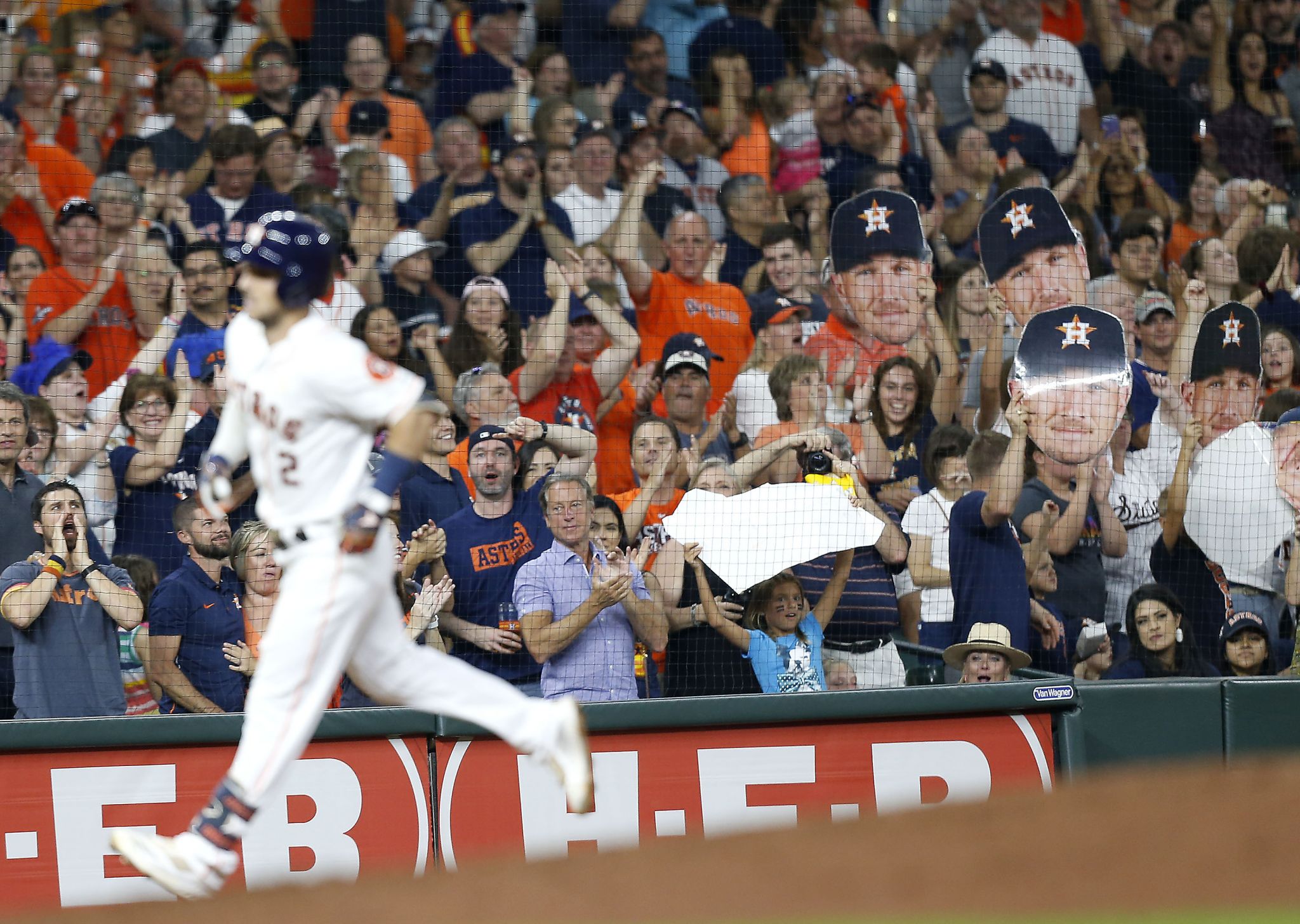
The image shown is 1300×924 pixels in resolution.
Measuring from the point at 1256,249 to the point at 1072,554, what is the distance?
258cm

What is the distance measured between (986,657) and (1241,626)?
4.37ft

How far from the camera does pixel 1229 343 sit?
722 centimetres

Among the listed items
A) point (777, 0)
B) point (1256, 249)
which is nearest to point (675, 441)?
point (1256, 249)

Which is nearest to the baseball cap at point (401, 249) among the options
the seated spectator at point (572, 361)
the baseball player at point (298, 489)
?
the seated spectator at point (572, 361)

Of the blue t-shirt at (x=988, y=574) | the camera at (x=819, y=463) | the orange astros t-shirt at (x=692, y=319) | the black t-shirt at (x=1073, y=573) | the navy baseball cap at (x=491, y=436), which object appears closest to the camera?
the navy baseball cap at (x=491, y=436)

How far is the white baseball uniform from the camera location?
3541 mm

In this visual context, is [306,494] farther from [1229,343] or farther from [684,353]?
[1229,343]

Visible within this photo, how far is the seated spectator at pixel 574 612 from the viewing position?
5605 mm

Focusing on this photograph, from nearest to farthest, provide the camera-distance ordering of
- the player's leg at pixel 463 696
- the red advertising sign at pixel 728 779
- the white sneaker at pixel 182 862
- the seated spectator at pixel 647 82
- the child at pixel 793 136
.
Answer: the white sneaker at pixel 182 862 → the player's leg at pixel 463 696 → the red advertising sign at pixel 728 779 → the child at pixel 793 136 → the seated spectator at pixel 647 82

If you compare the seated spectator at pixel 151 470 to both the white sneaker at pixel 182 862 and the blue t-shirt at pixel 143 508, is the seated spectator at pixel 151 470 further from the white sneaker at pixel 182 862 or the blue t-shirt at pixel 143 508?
the white sneaker at pixel 182 862

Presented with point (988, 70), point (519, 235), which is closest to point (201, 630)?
point (519, 235)

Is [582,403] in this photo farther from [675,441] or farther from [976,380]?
[976,380]

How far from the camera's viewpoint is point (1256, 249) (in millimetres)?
8125

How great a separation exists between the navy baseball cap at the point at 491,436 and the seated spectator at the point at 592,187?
239cm
